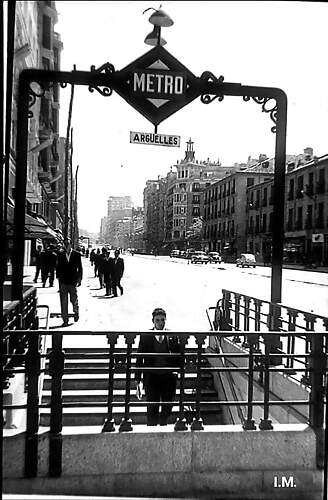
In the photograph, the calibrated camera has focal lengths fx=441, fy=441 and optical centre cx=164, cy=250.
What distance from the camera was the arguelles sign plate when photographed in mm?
3092

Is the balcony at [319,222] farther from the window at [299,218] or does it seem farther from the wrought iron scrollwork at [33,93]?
the wrought iron scrollwork at [33,93]

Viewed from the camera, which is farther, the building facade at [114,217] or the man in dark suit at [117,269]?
the man in dark suit at [117,269]

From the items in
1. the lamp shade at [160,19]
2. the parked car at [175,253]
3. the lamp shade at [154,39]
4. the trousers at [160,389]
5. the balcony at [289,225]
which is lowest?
the trousers at [160,389]

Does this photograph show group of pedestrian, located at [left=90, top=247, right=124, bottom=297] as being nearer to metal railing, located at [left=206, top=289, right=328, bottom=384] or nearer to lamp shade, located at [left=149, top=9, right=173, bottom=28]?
metal railing, located at [left=206, top=289, right=328, bottom=384]

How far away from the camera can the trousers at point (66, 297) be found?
12.0ft

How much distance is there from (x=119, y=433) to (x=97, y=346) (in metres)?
1.10

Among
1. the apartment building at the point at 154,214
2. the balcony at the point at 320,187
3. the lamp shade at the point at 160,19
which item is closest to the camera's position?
the lamp shade at the point at 160,19

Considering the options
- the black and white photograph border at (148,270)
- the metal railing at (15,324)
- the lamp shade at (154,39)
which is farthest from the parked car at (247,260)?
the lamp shade at (154,39)

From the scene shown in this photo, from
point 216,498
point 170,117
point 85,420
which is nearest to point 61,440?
point 85,420

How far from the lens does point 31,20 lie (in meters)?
2.42

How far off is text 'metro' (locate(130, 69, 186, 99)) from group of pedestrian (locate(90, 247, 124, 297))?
4.70 ft

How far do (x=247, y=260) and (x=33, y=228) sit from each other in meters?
2.02

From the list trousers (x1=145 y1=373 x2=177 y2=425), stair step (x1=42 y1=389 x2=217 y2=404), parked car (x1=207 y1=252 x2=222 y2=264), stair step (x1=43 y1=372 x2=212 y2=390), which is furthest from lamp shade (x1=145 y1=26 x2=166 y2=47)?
stair step (x1=42 y1=389 x2=217 y2=404)

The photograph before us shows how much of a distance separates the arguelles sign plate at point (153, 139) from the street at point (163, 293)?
1.13 meters
